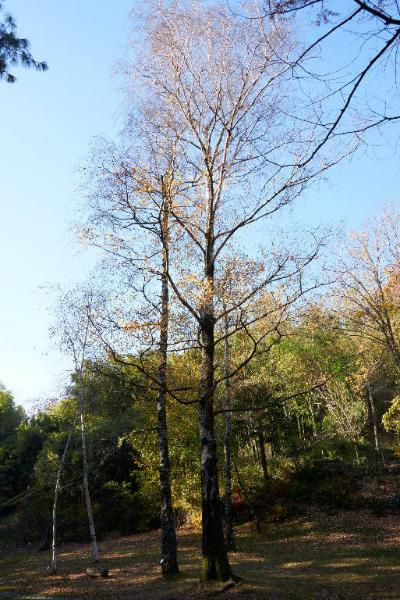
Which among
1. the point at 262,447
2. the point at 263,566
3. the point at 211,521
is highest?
the point at 262,447

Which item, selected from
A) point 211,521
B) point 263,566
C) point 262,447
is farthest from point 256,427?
point 211,521

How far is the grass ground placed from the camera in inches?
352

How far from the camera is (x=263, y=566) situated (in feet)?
40.6

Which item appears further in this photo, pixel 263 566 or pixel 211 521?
pixel 263 566

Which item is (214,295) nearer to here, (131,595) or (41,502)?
(131,595)

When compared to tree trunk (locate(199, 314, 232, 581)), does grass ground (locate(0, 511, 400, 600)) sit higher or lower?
lower

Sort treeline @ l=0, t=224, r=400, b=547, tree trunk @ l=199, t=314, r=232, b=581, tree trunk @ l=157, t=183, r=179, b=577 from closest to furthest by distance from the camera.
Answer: tree trunk @ l=199, t=314, r=232, b=581 → tree trunk @ l=157, t=183, r=179, b=577 → treeline @ l=0, t=224, r=400, b=547

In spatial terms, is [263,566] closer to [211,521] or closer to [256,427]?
[211,521]

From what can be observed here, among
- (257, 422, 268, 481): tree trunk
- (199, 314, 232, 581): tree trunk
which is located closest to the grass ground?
(199, 314, 232, 581): tree trunk

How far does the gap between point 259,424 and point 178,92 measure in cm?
1632

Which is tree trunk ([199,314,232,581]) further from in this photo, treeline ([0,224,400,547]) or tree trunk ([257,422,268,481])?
tree trunk ([257,422,268,481])

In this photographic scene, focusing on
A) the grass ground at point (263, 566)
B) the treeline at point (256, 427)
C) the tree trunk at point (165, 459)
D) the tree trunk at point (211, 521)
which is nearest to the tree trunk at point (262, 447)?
the treeline at point (256, 427)

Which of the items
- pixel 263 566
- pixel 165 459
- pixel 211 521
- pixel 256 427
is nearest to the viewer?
pixel 211 521

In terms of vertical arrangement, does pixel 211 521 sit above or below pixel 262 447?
below
